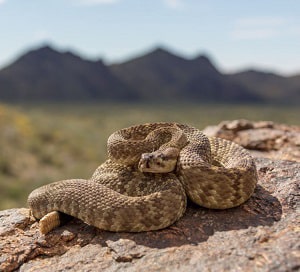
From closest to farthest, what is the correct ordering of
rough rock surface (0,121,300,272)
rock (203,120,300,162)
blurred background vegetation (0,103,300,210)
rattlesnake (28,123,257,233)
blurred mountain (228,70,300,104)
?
1. rough rock surface (0,121,300,272)
2. rattlesnake (28,123,257,233)
3. rock (203,120,300,162)
4. blurred background vegetation (0,103,300,210)
5. blurred mountain (228,70,300,104)

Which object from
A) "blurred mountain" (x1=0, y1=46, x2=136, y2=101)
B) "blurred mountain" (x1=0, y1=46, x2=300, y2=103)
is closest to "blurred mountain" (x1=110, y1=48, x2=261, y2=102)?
"blurred mountain" (x1=0, y1=46, x2=300, y2=103)

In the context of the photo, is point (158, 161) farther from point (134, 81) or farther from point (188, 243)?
point (134, 81)

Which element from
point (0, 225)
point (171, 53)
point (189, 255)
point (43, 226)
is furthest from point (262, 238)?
point (171, 53)

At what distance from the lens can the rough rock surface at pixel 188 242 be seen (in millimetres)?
4695

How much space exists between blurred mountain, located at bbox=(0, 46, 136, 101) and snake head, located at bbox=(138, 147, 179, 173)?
335 ft

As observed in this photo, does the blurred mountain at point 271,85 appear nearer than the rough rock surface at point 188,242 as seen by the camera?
No

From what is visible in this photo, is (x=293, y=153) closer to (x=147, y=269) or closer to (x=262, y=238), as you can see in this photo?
(x=262, y=238)

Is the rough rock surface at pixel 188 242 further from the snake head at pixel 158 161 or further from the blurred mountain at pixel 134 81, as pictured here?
the blurred mountain at pixel 134 81

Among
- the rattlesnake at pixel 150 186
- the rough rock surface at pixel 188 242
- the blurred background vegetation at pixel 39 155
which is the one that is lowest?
the blurred background vegetation at pixel 39 155

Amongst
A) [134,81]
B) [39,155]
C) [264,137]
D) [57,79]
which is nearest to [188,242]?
[264,137]

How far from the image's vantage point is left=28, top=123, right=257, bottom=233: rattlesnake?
5539 millimetres

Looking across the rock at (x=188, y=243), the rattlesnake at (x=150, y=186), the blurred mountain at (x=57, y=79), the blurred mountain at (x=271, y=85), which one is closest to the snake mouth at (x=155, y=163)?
the rattlesnake at (x=150, y=186)

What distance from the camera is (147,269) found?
4793 millimetres

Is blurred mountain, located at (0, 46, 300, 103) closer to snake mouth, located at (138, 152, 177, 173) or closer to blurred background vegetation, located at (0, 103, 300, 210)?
blurred background vegetation, located at (0, 103, 300, 210)
